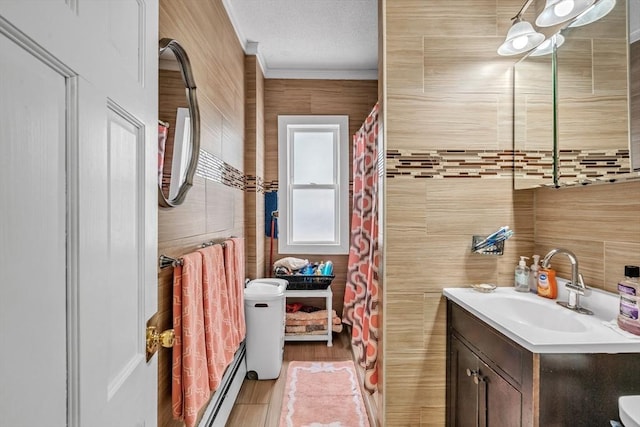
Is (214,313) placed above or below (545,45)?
below

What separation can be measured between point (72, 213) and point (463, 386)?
1.67 m

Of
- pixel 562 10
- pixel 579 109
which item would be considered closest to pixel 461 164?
pixel 579 109

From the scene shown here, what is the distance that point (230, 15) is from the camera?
2.43 m

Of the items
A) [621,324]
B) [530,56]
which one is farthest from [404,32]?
[621,324]

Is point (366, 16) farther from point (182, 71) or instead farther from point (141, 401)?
point (141, 401)

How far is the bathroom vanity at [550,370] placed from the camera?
3.54 ft

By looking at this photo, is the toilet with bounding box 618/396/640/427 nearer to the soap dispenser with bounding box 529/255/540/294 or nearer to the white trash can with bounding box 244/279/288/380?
the soap dispenser with bounding box 529/255/540/294

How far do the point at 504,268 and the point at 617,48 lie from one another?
105cm

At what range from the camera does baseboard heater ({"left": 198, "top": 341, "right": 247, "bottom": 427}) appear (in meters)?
1.82

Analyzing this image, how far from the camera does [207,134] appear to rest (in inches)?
73.7

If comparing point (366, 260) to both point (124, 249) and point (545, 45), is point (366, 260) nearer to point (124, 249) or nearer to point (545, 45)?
point (545, 45)

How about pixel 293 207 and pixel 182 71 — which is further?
pixel 293 207

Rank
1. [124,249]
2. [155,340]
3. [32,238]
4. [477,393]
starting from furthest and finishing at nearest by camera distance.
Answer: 1. [477,393]
2. [155,340]
3. [124,249]
4. [32,238]

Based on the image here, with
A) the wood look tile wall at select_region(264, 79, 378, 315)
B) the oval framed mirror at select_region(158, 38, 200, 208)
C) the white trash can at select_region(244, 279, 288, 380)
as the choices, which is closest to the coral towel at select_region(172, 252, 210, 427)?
the oval framed mirror at select_region(158, 38, 200, 208)
